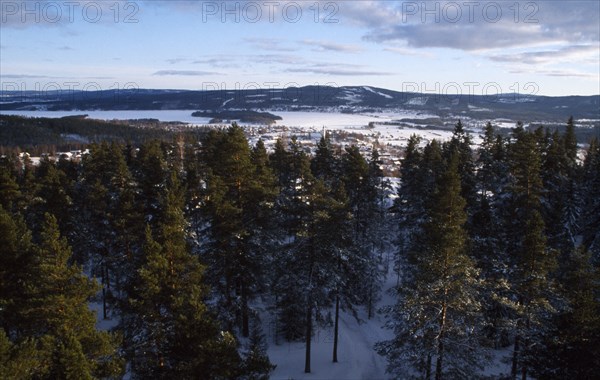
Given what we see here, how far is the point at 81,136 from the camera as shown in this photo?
634 ft

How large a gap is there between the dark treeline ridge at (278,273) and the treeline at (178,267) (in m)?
0.09

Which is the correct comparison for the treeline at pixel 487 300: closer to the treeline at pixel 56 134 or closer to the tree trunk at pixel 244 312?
the tree trunk at pixel 244 312

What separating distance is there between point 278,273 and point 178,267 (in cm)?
798

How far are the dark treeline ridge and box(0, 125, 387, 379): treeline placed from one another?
9 centimetres

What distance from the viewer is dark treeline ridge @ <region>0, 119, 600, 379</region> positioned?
14539mm

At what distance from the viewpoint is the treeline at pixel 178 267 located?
46.3 feet

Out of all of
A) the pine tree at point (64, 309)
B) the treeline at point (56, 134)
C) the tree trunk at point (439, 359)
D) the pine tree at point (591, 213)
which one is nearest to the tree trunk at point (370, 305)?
the pine tree at point (591, 213)

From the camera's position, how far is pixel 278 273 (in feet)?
77.0

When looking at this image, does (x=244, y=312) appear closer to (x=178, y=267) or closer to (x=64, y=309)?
(x=178, y=267)

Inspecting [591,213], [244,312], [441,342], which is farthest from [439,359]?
[591,213]

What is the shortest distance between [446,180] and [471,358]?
9671 mm

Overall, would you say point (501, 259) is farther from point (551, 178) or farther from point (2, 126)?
point (2, 126)

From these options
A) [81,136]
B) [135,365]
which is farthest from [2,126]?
[135,365]

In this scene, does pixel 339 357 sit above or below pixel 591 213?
below
